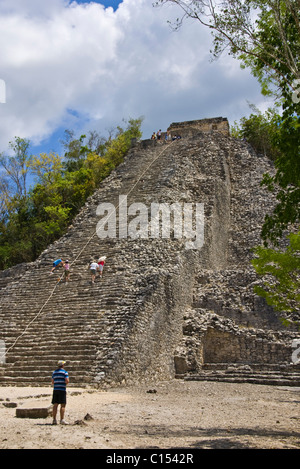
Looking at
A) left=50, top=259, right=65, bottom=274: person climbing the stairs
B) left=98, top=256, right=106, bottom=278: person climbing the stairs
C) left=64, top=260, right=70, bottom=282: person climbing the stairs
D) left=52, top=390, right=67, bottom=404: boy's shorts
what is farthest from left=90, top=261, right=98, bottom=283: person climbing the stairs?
left=52, top=390, right=67, bottom=404: boy's shorts

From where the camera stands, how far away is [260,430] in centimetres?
678

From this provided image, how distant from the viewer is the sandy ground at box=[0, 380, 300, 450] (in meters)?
5.61

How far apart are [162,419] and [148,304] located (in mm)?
5619

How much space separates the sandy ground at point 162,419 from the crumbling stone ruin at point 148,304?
3.61 feet

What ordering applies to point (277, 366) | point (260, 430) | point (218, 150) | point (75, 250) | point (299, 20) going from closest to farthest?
point (260, 430) → point (299, 20) → point (277, 366) → point (75, 250) → point (218, 150)

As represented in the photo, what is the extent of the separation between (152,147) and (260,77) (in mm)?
19004

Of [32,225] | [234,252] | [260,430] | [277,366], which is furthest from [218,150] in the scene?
[260,430]

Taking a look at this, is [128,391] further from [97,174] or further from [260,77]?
[97,174]

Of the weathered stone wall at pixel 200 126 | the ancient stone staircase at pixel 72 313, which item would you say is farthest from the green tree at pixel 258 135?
the ancient stone staircase at pixel 72 313

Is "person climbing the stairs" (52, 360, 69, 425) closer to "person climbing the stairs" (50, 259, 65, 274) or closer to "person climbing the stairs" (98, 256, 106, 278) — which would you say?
"person climbing the stairs" (98, 256, 106, 278)

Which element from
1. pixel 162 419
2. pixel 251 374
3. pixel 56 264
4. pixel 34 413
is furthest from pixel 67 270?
pixel 162 419

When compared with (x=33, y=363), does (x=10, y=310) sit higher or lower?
higher

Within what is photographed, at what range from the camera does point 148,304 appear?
1296 cm

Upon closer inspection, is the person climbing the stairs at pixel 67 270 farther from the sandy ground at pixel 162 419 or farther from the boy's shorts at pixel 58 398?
the boy's shorts at pixel 58 398
